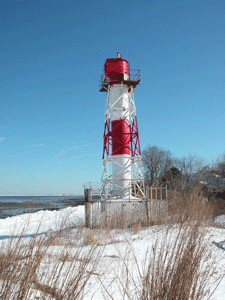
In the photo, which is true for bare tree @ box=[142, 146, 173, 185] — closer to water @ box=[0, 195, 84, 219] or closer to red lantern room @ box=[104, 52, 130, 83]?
water @ box=[0, 195, 84, 219]

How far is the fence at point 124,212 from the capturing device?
11.9 meters

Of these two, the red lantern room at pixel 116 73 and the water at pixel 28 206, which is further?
the red lantern room at pixel 116 73

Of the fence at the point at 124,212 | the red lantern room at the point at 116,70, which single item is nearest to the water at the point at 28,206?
the fence at the point at 124,212

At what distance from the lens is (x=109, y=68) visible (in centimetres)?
1725

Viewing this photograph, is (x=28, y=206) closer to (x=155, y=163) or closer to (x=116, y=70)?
(x=116, y=70)

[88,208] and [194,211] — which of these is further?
[88,208]

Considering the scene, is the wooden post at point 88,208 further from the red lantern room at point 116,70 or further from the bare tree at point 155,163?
the bare tree at point 155,163

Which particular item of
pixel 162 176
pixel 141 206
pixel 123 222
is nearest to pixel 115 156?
pixel 141 206

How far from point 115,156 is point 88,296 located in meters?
11.9

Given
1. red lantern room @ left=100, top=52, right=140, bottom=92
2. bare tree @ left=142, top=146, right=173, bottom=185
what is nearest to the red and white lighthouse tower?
red lantern room @ left=100, top=52, right=140, bottom=92

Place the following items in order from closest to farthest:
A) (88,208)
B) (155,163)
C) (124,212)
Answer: (88,208) → (124,212) → (155,163)

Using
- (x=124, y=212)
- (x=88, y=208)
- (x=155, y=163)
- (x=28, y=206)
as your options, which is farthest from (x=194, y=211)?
(x=155, y=163)

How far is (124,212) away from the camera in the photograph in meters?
13.4

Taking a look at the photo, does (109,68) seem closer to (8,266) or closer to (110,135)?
(110,135)
